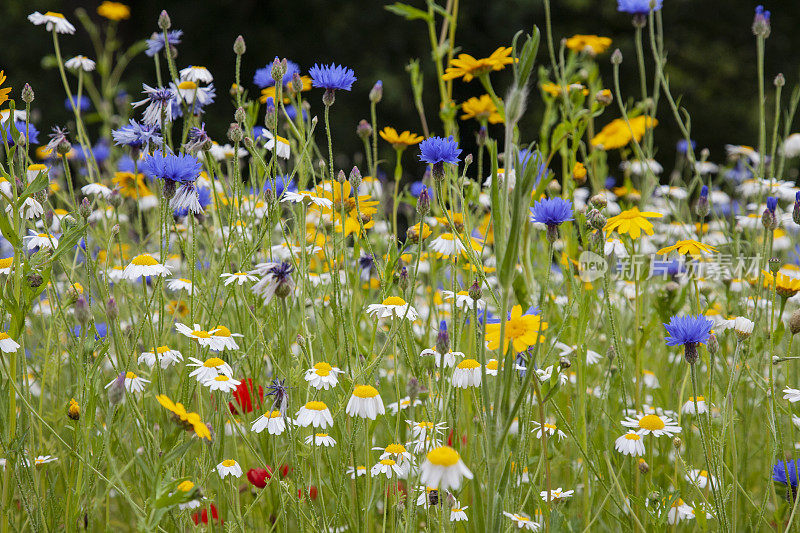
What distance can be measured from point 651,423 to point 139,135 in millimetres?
878

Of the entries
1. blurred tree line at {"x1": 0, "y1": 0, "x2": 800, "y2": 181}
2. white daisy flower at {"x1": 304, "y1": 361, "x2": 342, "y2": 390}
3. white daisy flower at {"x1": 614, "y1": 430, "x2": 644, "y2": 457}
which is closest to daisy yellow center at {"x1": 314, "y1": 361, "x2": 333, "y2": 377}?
white daisy flower at {"x1": 304, "y1": 361, "x2": 342, "y2": 390}

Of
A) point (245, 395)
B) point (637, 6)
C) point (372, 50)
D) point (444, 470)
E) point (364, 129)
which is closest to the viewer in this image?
point (444, 470)

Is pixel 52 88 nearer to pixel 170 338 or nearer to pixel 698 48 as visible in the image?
pixel 170 338

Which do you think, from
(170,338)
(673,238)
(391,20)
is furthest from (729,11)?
(170,338)

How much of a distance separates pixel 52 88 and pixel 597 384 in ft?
20.3

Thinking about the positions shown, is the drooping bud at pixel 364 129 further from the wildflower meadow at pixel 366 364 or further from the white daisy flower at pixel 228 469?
the white daisy flower at pixel 228 469

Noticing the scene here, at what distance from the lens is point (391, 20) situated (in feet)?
21.3

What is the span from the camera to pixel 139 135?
43.4 inches

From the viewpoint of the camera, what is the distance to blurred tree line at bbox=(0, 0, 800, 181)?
20.1ft

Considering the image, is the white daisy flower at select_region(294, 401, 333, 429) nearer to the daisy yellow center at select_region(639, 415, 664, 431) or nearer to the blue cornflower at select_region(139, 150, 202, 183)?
the blue cornflower at select_region(139, 150, 202, 183)

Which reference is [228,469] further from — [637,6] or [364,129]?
[637,6]

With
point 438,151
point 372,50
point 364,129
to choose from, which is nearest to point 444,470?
point 438,151

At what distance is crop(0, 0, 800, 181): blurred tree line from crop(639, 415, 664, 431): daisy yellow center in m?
5.00

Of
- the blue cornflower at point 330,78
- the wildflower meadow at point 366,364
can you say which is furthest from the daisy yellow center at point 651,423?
the blue cornflower at point 330,78
